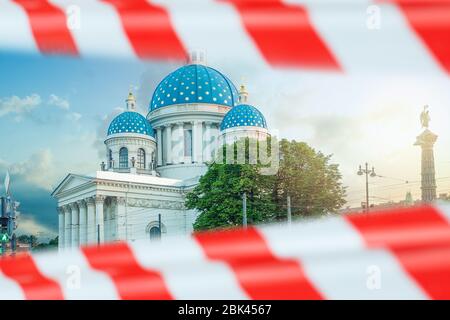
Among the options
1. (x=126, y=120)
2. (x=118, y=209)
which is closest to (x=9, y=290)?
(x=118, y=209)

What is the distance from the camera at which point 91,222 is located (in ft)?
6.69

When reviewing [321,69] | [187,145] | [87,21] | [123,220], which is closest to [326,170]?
[321,69]

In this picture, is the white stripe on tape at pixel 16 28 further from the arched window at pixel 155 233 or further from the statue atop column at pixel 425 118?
the statue atop column at pixel 425 118

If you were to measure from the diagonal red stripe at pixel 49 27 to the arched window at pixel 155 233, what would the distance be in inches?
29.6

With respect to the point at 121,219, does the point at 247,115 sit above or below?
above

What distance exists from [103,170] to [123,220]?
24 cm

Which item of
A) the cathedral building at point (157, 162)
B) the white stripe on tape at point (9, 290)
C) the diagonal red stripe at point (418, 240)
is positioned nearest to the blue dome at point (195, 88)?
the cathedral building at point (157, 162)

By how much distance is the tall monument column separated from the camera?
4.83 feet

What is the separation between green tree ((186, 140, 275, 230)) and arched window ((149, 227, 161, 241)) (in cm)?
15

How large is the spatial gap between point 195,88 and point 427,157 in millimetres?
1474

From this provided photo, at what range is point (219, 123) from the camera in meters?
2.42

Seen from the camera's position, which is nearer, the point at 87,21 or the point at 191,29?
the point at 191,29

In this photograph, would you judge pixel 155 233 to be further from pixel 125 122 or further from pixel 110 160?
pixel 125 122
